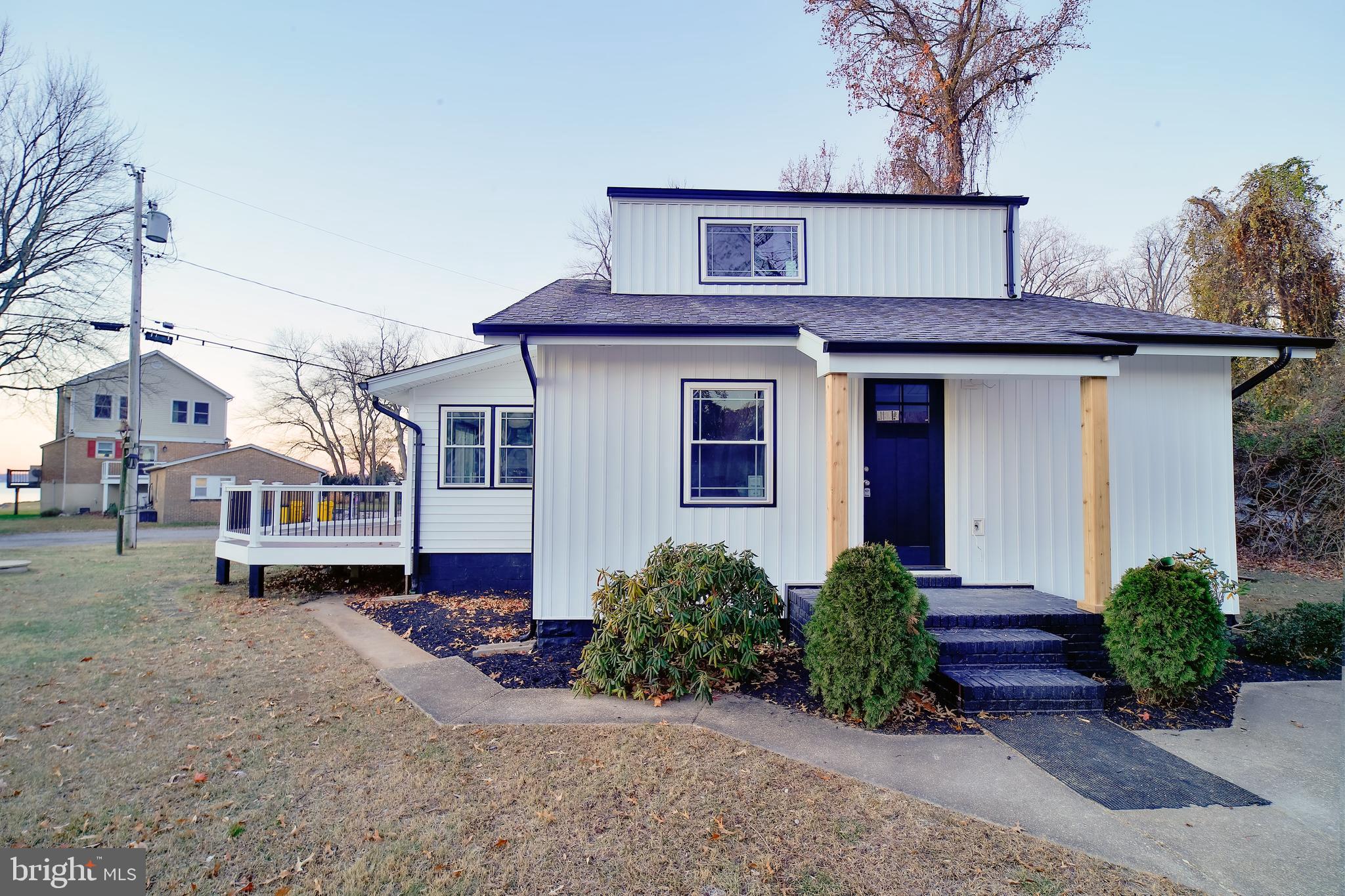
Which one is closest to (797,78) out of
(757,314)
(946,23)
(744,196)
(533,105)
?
(946,23)

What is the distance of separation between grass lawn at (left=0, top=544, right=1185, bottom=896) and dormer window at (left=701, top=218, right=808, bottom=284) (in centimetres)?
580

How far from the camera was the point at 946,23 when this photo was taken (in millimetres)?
14703

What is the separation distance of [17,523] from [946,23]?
3387 centimetres

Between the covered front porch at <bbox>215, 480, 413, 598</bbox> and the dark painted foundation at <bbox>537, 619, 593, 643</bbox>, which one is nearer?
the dark painted foundation at <bbox>537, 619, 593, 643</bbox>

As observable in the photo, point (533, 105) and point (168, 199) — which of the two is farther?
point (168, 199)

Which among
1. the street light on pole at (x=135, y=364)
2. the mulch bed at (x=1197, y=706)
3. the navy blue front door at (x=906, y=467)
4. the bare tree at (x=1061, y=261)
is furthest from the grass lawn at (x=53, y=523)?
the bare tree at (x=1061, y=261)

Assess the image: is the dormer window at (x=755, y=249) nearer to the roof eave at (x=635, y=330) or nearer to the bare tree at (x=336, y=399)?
the roof eave at (x=635, y=330)

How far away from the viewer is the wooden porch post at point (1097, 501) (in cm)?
524

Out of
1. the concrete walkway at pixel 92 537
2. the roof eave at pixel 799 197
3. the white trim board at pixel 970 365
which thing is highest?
the roof eave at pixel 799 197

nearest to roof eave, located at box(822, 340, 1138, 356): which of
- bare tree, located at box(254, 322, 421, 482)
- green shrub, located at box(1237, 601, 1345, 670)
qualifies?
green shrub, located at box(1237, 601, 1345, 670)

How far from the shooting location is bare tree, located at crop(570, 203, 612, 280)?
2200cm

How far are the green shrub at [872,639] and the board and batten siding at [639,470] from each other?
1.89 m

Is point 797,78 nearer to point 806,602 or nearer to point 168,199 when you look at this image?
point 806,602

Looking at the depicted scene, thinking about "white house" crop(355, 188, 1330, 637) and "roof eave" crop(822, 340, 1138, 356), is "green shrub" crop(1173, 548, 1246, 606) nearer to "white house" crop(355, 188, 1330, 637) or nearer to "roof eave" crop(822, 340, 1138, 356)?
"white house" crop(355, 188, 1330, 637)
